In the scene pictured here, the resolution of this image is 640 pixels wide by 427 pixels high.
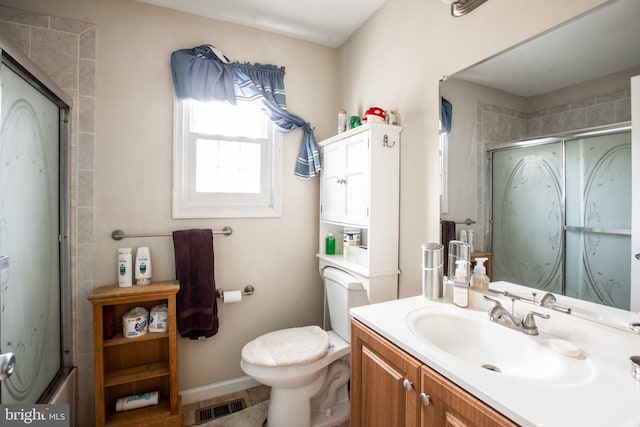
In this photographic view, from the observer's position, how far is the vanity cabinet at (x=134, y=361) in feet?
4.92

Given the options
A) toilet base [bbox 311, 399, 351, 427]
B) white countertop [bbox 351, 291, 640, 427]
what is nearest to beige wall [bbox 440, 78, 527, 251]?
white countertop [bbox 351, 291, 640, 427]

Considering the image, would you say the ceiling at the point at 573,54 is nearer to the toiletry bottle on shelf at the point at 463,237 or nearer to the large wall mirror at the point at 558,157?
the large wall mirror at the point at 558,157

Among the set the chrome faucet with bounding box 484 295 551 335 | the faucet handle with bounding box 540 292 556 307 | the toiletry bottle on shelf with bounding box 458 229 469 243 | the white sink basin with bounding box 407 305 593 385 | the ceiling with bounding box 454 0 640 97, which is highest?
the ceiling with bounding box 454 0 640 97

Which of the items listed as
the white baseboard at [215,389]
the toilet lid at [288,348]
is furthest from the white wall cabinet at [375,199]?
the white baseboard at [215,389]

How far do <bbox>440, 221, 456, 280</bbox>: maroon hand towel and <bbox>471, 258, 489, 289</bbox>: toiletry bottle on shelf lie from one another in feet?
0.37

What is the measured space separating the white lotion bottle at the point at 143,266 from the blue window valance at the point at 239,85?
0.98m

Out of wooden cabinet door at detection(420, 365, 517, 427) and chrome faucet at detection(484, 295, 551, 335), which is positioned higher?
chrome faucet at detection(484, 295, 551, 335)

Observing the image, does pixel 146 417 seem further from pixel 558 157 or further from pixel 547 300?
pixel 558 157

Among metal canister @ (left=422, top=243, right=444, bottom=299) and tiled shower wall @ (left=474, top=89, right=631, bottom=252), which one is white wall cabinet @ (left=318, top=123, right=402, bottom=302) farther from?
tiled shower wall @ (left=474, top=89, right=631, bottom=252)

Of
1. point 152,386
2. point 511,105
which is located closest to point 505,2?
point 511,105

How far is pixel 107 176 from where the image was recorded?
5.53 ft

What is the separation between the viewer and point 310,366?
149 centimetres

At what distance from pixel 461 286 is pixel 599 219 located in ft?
1.69

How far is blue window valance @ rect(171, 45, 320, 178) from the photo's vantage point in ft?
5.87
